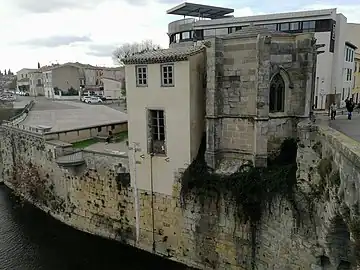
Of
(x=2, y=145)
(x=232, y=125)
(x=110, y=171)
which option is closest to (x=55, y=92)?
(x=2, y=145)

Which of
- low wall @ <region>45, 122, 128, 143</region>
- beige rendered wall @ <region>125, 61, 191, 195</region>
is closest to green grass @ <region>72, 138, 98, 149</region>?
low wall @ <region>45, 122, 128, 143</region>

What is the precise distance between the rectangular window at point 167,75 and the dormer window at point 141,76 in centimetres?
94

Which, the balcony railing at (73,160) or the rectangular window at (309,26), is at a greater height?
the rectangular window at (309,26)

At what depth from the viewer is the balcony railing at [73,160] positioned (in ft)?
60.0

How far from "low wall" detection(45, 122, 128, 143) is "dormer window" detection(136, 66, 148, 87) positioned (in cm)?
869

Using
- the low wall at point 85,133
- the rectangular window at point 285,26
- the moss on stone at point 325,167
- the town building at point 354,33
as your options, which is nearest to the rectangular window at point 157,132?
the moss on stone at point 325,167

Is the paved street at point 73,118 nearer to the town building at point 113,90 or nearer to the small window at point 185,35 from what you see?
the small window at point 185,35

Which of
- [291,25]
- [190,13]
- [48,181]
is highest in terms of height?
[190,13]

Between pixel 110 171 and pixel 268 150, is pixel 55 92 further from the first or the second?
pixel 268 150

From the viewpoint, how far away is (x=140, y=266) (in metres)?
15.4

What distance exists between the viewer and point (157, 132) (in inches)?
607

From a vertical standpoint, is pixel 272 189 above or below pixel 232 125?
below

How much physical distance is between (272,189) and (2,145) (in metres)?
23.5

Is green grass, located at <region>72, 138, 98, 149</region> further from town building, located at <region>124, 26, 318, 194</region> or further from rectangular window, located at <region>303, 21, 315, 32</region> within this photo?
rectangular window, located at <region>303, 21, 315, 32</region>
